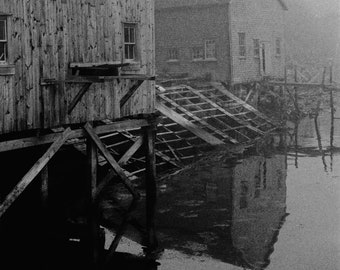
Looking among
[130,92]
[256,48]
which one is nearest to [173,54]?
[256,48]

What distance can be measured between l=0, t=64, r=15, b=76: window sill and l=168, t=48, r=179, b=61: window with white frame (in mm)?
23235

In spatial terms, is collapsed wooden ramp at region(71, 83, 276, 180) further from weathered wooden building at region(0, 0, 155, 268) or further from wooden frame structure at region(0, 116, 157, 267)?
weathered wooden building at region(0, 0, 155, 268)

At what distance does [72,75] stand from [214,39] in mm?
21018

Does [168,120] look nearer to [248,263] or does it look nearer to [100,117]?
[100,117]

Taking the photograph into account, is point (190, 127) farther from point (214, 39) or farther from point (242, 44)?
point (242, 44)

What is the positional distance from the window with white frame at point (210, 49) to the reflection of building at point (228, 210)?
12400mm

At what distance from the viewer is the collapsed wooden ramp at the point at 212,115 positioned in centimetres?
2228

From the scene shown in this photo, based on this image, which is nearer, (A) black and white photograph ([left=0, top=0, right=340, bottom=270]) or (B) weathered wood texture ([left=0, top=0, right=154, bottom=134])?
(B) weathered wood texture ([left=0, top=0, right=154, bottom=134])

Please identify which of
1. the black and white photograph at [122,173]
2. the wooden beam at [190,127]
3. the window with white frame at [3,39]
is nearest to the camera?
the window with white frame at [3,39]

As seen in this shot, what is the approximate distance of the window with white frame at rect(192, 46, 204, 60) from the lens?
31594 mm

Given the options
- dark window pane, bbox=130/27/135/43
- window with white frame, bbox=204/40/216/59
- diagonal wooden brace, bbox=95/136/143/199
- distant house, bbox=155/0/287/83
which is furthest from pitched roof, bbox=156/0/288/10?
diagonal wooden brace, bbox=95/136/143/199

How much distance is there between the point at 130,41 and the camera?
43.8 feet

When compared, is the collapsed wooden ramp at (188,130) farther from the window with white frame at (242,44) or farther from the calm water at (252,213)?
the window with white frame at (242,44)

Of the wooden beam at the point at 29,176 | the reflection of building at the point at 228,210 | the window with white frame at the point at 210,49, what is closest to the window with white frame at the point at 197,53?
the window with white frame at the point at 210,49
